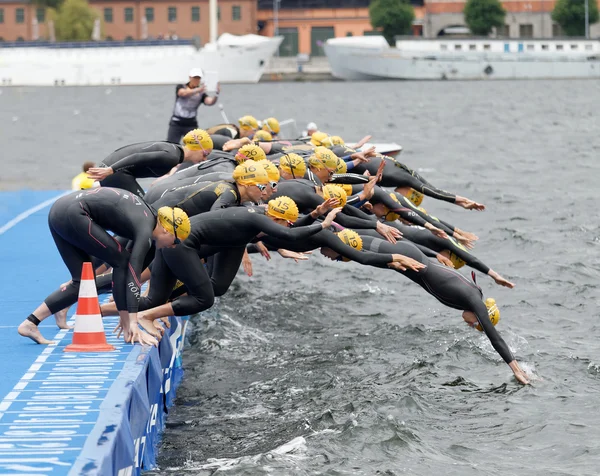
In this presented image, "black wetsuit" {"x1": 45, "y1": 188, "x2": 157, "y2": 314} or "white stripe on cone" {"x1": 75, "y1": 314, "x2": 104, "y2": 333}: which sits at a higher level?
"black wetsuit" {"x1": 45, "y1": 188, "x2": 157, "y2": 314}

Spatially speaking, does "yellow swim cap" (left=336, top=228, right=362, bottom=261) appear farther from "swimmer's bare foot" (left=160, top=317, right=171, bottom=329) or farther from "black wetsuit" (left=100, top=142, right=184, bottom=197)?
"black wetsuit" (left=100, top=142, right=184, bottom=197)

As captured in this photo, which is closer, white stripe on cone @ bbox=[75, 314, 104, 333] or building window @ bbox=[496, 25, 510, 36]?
white stripe on cone @ bbox=[75, 314, 104, 333]

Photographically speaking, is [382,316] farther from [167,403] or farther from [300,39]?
[300,39]

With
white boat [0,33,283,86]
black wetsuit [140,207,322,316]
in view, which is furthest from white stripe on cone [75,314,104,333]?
white boat [0,33,283,86]

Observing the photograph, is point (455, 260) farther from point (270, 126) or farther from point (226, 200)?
point (270, 126)

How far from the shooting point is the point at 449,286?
12.2 metres

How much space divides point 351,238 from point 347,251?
1.53 ft

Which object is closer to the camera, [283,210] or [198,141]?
[283,210]

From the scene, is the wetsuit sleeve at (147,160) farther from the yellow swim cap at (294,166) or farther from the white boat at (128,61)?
the white boat at (128,61)

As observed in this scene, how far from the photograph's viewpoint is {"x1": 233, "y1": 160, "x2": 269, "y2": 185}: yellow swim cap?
11.6m

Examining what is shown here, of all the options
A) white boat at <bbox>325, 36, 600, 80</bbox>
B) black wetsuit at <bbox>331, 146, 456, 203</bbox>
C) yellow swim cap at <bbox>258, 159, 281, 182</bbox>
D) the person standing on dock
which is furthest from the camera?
white boat at <bbox>325, 36, 600, 80</bbox>

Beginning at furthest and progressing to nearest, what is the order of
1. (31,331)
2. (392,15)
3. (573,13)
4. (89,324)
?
(392,15) → (573,13) → (31,331) → (89,324)

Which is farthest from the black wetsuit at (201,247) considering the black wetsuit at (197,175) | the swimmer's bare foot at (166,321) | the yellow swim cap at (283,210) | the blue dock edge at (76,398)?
the black wetsuit at (197,175)

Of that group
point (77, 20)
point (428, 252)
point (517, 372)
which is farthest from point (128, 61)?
point (517, 372)
